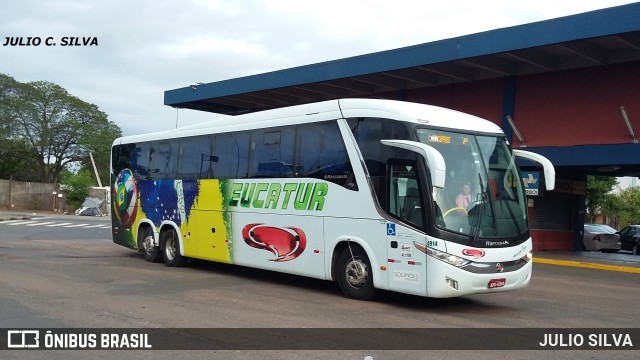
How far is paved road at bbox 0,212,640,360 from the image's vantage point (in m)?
7.89

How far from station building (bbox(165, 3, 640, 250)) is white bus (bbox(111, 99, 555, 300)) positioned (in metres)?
9.04

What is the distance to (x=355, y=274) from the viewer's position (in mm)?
10453

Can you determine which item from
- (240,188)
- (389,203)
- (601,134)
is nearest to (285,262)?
(240,188)

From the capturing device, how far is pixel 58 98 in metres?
63.5

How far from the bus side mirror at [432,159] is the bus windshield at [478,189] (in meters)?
0.34

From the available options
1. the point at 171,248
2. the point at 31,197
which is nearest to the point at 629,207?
the point at 171,248

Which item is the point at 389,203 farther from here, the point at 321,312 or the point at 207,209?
the point at 207,209

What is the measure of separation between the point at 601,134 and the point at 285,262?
501 inches

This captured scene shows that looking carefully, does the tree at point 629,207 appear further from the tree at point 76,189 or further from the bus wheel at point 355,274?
the bus wheel at point 355,274

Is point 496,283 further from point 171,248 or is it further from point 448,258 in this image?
point 171,248

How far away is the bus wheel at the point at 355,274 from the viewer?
1027 cm

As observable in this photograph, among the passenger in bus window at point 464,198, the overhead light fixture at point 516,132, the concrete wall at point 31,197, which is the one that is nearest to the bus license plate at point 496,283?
the passenger in bus window at point 464,198

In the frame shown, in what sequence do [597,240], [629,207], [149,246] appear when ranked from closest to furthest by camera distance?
[149,246] → [597,240] → [629,207]

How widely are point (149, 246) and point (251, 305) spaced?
7242 mm
